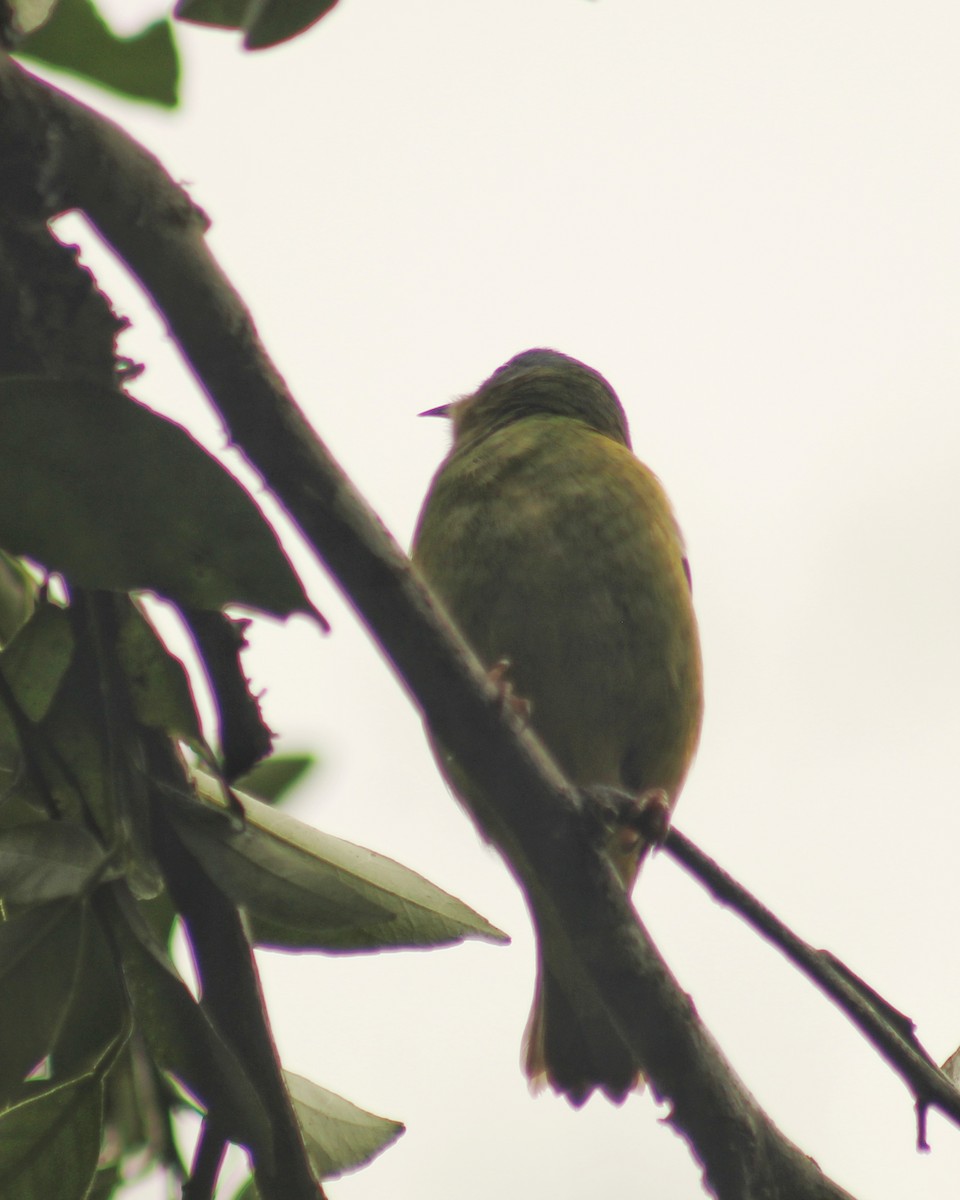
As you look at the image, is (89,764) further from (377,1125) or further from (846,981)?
(846,981)

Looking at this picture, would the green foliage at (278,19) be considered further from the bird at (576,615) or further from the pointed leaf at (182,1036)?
the bird at (576,615)

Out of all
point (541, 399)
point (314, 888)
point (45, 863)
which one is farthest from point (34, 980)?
point (541, 399)

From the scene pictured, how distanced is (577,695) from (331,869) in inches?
76.0

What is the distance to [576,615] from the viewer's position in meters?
3.24

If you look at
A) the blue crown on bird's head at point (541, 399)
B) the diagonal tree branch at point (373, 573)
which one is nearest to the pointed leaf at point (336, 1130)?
the diagonal tree branch at point (373, 573)

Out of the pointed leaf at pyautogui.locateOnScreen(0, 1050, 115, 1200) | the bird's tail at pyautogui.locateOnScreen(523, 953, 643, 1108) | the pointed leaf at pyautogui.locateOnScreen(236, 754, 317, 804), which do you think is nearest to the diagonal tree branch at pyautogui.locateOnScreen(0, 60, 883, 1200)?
the pointed leaf at pyautogui.locateOnScreen(0, 1050, 115, 1200)

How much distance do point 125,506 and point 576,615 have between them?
86.0 inches

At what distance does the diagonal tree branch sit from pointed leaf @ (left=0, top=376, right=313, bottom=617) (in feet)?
0.38

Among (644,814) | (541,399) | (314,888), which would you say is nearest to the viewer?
(314,888)

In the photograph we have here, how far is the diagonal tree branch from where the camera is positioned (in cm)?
119

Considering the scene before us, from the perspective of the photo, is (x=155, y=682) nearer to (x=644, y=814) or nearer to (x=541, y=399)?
(x=644, y=814)

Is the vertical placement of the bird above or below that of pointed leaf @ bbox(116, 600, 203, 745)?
above

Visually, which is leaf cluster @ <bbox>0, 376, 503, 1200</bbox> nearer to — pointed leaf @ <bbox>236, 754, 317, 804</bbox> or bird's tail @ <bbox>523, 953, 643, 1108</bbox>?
pointed leaf @ <bbox>236, 754, 317, 804</bbox>

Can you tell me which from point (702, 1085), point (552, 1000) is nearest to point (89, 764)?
point (702, 1085)
